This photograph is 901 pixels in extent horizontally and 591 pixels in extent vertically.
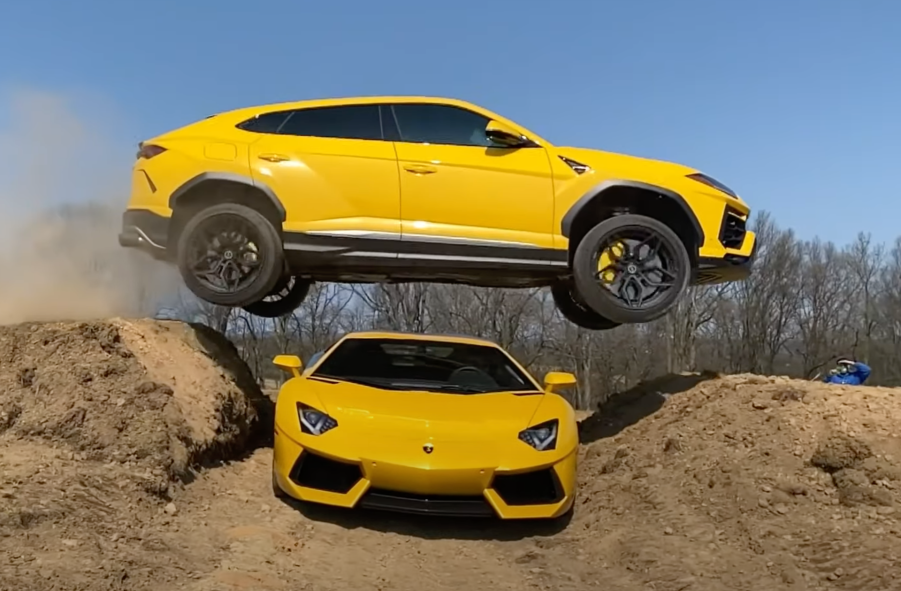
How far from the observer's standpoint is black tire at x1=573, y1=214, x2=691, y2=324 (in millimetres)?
6602

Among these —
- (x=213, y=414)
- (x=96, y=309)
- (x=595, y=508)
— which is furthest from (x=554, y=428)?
(x=96, y=309)

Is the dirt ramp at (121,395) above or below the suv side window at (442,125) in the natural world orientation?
→ below

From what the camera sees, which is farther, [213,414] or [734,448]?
[213,414]

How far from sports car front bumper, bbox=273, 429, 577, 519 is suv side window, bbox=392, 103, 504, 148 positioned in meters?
2.89

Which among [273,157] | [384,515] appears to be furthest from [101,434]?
[273,157]

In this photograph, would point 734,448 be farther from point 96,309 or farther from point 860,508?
A: point 96,309

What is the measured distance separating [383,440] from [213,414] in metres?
2.07

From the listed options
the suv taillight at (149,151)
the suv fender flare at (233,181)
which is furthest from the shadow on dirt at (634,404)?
the suv taillight at (149,151)

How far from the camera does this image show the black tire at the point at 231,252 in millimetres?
6465

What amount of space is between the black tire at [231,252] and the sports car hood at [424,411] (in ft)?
4.44

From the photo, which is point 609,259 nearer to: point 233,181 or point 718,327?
point 233,181

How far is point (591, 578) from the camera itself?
14.2ft

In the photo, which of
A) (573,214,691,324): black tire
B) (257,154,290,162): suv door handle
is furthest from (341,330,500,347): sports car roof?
(257,154,290,162): suv door handle

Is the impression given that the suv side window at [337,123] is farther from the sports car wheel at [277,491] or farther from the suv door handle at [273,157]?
the sports car wheel at [277,491]
